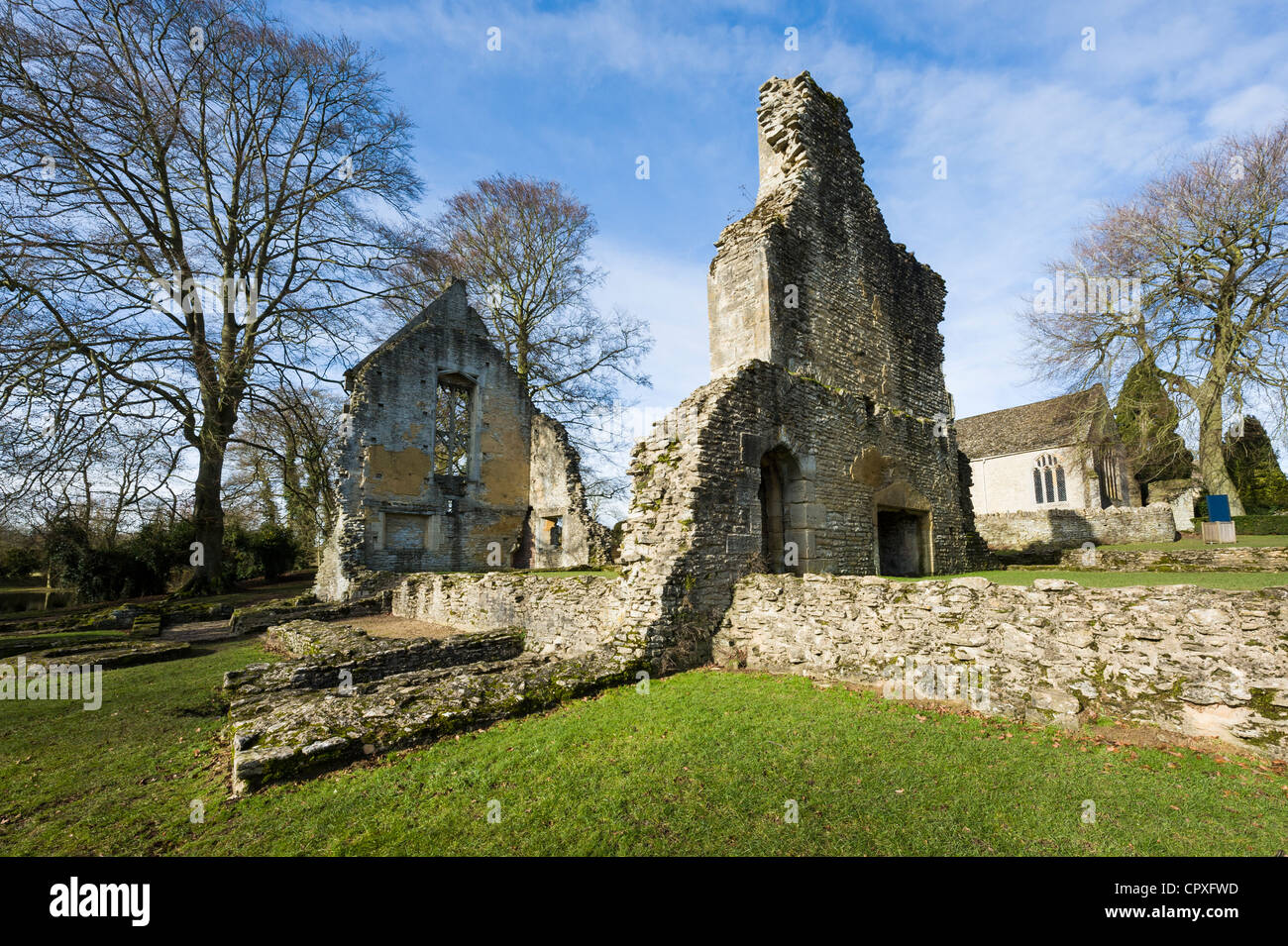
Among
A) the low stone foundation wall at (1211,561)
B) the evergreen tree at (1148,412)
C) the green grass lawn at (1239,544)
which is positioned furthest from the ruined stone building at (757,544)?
the green grass lawn at (1239,544)

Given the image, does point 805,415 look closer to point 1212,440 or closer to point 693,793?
point 693,793

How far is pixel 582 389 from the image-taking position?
2684cm

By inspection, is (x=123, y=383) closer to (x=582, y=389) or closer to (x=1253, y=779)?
(x=582, y=389)

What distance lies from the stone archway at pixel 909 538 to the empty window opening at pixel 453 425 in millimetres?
15147

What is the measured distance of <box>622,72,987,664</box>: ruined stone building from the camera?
8.94 metres

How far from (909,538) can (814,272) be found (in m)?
7.00

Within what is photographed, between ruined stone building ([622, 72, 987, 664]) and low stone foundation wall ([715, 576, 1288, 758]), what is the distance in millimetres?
2061

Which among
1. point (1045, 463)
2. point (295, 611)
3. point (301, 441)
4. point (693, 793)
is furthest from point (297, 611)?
point (1045, 463)

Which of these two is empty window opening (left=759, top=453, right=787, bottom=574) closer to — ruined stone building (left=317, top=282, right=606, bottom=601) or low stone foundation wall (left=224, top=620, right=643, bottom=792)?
low stone foundation wall (left=224, top=620, right=643, bottom=792)

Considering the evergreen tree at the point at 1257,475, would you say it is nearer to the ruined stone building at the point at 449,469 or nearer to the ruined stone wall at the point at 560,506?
the ruined stone wall at the point at 560,506

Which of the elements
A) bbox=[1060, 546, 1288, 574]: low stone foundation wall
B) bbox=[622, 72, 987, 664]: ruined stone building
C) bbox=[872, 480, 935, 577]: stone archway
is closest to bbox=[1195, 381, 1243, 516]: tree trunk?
bbox=[1060, 546, 1288, 574]: low stone foundation wall

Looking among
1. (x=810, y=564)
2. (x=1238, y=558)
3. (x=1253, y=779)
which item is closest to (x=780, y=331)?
(x=810, y=564)

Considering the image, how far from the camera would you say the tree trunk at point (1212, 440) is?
67.1 feet

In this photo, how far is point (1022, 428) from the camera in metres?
37.0
